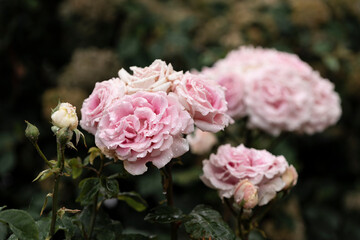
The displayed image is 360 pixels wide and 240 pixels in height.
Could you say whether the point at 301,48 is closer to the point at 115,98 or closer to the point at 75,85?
the point at 75,85

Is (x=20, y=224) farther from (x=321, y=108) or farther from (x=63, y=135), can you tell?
(x=321, y=108)

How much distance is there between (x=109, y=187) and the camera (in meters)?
0.77

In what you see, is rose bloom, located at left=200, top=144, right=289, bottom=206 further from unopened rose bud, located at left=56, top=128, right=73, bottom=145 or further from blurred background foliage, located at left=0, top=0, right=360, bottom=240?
blurred background foliage, located at left=0, top=0, right=360, bottom=240

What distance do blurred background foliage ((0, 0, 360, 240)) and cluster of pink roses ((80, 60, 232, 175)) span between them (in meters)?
0.93

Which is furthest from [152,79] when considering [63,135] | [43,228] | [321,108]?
[321,108]

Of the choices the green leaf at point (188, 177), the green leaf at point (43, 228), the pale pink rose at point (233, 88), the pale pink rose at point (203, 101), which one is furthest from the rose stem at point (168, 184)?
the green leaf at point (188, 177)

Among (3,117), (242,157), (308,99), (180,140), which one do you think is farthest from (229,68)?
(3,117)

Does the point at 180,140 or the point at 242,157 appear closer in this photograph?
the point at 180,140

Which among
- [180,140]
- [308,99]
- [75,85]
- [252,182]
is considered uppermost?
[180,140]

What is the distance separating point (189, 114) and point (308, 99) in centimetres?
67

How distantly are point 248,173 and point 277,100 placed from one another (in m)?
0.53

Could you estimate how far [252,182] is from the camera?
85 cm

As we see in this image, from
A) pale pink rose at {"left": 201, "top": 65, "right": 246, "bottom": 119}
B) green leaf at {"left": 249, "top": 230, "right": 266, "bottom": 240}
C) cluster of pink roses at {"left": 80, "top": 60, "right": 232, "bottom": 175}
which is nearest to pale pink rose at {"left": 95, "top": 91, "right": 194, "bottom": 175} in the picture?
cluster of pink roses at {"left": 80, "top": 60, "right": 232, "bottom": 175}

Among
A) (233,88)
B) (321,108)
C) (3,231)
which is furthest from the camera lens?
(321,108)
